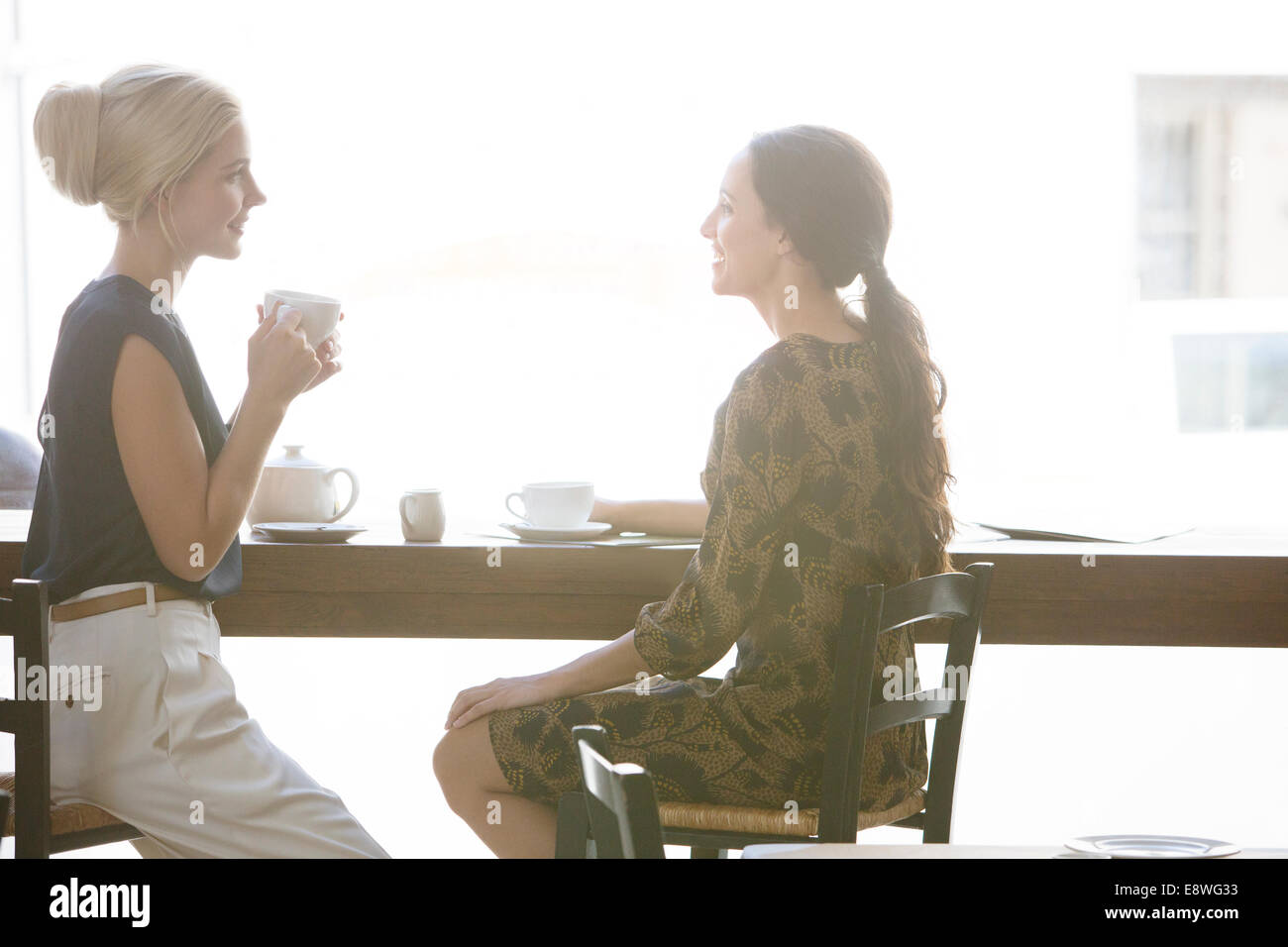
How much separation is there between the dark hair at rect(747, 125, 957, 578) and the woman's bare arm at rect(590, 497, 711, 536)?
1.20ft

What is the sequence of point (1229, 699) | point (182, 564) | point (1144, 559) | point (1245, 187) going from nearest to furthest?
point (182, 564), point (1144, 559), point (1229, 699), point (1245, 187)

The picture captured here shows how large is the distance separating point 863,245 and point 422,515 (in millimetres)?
668

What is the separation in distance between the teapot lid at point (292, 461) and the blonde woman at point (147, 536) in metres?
0.36

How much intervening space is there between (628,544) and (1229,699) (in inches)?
95.6

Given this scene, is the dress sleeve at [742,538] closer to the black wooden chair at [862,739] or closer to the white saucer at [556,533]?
the black wooden chair at [862,739]

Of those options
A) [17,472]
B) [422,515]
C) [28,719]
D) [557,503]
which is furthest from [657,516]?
[17,472]

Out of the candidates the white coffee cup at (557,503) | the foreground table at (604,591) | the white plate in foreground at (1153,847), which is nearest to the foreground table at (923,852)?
the white plate in foreground at (1153,847)

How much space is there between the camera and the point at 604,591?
1.60m

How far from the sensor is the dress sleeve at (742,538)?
53.6 inches
